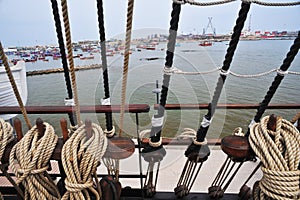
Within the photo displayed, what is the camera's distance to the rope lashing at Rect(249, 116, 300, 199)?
26.4 inches

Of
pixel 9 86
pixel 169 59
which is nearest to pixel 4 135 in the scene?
pixel 169 59

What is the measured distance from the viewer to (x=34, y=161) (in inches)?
27.4

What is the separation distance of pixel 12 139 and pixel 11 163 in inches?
5.0

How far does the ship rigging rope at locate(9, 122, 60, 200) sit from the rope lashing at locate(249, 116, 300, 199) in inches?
31.2

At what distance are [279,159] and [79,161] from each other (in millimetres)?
718

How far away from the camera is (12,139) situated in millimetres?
821

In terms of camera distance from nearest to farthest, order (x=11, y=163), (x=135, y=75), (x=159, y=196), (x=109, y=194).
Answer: (x=11, y=163), (x=109, y=194), (x=159, y=196), (x=135, y=75)

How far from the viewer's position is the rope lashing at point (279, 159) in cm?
67

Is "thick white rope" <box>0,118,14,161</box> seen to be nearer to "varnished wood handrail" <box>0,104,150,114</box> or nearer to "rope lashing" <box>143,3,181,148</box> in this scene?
"varnished wood handrail" <box>0,104,150,114</box>

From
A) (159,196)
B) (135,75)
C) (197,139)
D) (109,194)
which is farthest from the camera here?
(135,75)

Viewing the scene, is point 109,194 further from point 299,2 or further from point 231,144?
point 299,2

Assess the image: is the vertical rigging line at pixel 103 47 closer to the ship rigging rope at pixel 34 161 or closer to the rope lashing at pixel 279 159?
the ship rigging rope at pixel 34 161

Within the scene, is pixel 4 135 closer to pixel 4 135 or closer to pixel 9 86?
pixel 4 135

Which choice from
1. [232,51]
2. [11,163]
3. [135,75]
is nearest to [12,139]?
[11,163]
